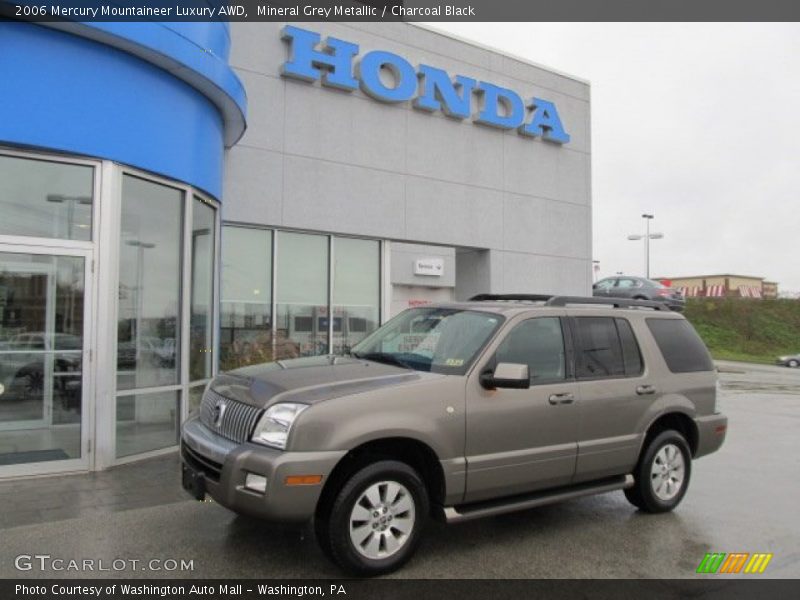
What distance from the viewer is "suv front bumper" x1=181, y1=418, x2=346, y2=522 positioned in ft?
13.1

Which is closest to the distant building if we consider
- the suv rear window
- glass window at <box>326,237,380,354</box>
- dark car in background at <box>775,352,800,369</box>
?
dark car in background at <box>775,352,800,369</box>

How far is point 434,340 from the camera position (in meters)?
5.33

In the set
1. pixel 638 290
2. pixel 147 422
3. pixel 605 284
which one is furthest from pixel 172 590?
pixel 605 284

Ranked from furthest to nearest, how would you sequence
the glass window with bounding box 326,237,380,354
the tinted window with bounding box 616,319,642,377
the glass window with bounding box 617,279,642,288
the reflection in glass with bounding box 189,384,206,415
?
the glass window with bounding box 617,279,642,288, the glass window with bounding box 326,237,380,354, the reflection in glass with bounding box 189,384,206,415, the tinted window with bounding box 616,319,642,377

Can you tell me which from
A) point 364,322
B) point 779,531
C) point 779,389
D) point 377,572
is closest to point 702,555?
point 779,531

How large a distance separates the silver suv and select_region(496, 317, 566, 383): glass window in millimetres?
12

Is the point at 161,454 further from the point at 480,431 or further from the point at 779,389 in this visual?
the point at 779,389

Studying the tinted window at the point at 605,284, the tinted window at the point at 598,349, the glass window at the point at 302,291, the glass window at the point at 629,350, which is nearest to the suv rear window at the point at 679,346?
the glass window at the point at 629,350

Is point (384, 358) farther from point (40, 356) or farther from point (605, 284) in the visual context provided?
point (605, 284)

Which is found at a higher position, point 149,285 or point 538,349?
point 149,285

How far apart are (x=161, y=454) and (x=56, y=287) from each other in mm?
2259

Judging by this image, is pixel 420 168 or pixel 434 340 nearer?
pixel 434 340

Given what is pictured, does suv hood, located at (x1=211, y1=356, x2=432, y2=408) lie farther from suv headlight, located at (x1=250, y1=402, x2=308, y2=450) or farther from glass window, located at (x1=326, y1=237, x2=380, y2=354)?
glass window, located at (x1=326, y1=237, x2=380, y2=354)

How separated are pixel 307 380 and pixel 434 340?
1209mm
